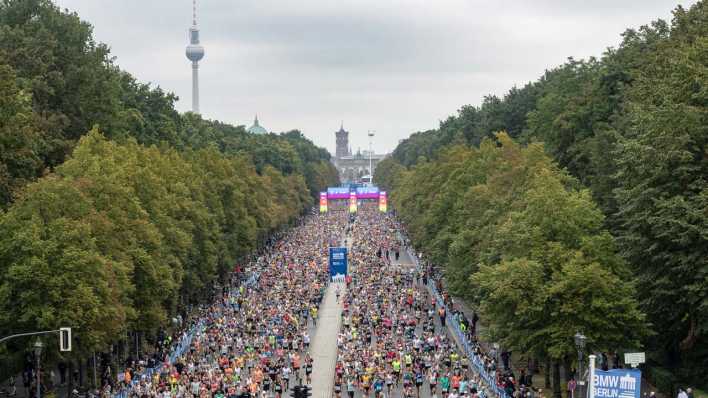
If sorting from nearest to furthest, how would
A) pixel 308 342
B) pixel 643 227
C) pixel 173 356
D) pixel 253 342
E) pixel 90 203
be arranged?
1. pixel 643 227
2. pixel 90 203
3. pixel 173 356
4. pixel 308 342
5. pixel 253 342

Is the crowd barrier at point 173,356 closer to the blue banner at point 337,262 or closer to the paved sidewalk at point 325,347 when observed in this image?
the paved sidewalk at point 325,347

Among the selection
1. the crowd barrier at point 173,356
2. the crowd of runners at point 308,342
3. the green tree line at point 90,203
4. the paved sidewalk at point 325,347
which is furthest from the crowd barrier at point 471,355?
the green tree line at point 90,203

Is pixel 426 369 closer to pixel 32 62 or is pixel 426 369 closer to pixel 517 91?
pixel 32 62

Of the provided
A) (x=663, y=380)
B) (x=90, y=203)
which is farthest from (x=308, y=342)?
(x=663, y=380)

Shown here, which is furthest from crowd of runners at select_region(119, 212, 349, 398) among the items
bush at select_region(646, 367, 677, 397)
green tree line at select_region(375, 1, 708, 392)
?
bush at select_region(646, 367, 677, 397)

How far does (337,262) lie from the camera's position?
3238 inches

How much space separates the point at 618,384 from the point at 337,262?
5508 centimetres

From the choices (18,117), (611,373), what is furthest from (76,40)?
(611,373)

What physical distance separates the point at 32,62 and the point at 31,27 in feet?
15.5

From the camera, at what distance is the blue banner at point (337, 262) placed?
8144 centimetres

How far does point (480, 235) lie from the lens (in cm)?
6512

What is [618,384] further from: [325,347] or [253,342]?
[253,342]

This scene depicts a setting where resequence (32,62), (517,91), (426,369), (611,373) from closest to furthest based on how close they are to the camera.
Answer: (611,373) < (426,369) < (32,62) < (517,91)

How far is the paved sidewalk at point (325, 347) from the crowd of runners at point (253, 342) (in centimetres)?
64
